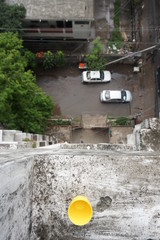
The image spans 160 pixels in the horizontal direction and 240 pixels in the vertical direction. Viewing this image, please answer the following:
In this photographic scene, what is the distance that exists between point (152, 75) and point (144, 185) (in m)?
20.4

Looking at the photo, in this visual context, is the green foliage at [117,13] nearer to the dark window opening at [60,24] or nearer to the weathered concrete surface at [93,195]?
the dark window opening at [60,24]

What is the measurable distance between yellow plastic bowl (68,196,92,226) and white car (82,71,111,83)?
19.2 meters

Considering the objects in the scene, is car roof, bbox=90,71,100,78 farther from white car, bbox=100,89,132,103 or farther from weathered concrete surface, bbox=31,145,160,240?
weathered concrete surface, bbox=31,145,160,240

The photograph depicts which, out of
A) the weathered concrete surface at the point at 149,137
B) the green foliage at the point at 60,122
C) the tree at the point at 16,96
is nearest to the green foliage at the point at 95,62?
the green foliage at the point at 60,122

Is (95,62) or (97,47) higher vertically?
(97,47)

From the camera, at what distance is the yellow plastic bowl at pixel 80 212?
3680 millimetres

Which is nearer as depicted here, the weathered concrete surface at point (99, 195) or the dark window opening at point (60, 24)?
the weathered concrete surface at point (99, 195)

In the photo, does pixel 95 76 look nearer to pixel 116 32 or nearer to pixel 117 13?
pixel 116 32

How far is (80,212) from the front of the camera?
376 cm

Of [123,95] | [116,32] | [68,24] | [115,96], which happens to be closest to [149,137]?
[115,96]

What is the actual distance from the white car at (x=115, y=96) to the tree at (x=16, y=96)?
609cm

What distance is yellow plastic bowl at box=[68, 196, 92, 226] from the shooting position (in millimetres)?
3680

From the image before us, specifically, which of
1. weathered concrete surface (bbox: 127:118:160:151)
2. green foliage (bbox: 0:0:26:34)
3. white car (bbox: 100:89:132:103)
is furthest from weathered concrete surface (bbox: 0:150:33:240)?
white car (bbox: 100:89:132:103)

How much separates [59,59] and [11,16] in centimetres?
547
